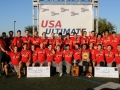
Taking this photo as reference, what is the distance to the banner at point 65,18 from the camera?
450 inches

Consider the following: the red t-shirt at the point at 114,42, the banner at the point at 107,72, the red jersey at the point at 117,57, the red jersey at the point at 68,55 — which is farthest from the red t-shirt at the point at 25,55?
the red t-shirt at the point at 114,42

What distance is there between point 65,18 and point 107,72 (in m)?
4.70

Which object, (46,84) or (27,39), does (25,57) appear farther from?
(46,84)

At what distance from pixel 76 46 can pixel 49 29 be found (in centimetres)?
287

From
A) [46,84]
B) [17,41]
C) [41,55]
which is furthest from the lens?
[17,41]

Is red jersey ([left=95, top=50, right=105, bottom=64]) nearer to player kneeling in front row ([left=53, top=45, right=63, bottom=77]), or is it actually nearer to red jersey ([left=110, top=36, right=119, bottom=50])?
red jersey ([left=110, top=36, right=119, bottom=50])

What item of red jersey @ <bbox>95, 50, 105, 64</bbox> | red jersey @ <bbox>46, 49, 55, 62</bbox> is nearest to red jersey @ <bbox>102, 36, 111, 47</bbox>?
red jersey @ <bbox>95, 50, 105, 64</bbox>

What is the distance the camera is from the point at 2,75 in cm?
848

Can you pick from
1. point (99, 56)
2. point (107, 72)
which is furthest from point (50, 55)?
point (107, 72)

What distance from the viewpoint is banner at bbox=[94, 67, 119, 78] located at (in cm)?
793

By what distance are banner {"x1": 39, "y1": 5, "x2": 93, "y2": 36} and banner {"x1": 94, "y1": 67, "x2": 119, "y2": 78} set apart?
3.84m

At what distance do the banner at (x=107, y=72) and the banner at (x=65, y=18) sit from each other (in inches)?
151

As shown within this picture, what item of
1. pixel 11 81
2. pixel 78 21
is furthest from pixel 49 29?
pixel 11 81

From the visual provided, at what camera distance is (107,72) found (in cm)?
799
